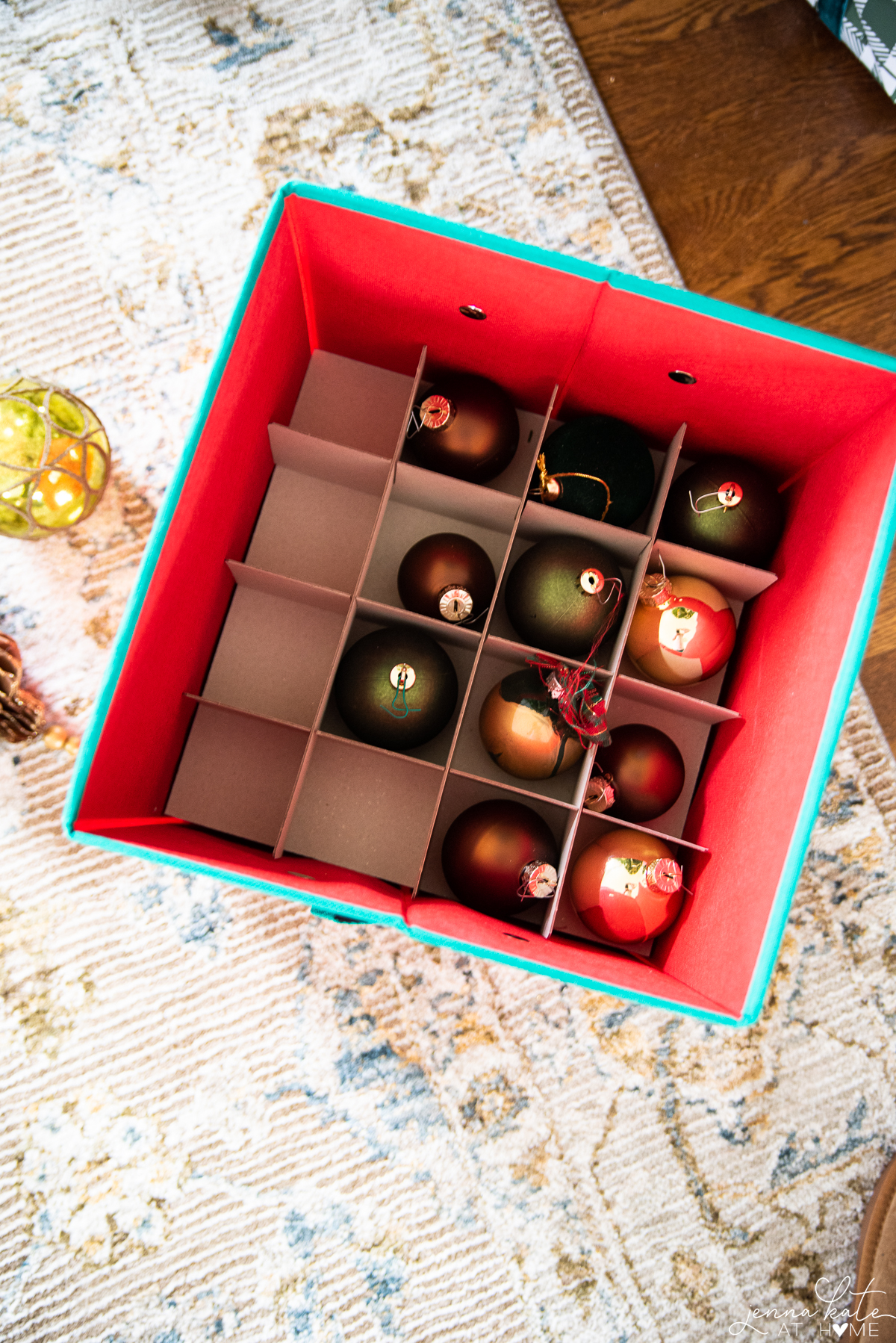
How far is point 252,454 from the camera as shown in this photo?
103 centimetres

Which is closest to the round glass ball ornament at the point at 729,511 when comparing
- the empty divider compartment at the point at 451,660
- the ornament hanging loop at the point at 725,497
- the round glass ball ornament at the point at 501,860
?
the ornament hanging loop at the point at 725,497

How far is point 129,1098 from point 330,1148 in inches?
12.2

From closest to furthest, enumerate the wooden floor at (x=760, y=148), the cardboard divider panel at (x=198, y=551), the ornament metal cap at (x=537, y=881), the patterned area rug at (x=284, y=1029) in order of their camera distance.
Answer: the cardboard divider panel at (x=198, y=551)
the ornament metal cap at (x=537, y=881)
the patterned area rug at (x=284, y=1029)
the wooden floor at (x=760, y=148)

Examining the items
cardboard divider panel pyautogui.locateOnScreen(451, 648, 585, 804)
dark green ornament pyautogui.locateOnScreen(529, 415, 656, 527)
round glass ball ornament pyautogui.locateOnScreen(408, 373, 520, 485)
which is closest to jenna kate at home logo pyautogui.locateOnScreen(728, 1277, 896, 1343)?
cardboard divider panel pyautogui.locateOnScreen(451, 648, 585, 804)

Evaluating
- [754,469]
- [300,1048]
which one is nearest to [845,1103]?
[300,1048]

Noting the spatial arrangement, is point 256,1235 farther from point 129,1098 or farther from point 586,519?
point 586,519

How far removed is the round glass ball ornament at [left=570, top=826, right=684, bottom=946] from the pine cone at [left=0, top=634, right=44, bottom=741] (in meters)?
0.80

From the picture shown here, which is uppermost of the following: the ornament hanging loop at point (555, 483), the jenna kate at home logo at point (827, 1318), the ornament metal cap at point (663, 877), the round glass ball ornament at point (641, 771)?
the ornament hanging loop at point (555, 483)

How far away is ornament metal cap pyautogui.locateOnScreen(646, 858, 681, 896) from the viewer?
0.97 metres

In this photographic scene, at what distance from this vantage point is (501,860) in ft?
3.15

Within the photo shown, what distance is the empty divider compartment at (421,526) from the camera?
108 centimetres

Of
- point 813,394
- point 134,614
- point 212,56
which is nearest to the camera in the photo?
point 134,614

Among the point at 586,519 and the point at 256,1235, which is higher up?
the point at 586,519

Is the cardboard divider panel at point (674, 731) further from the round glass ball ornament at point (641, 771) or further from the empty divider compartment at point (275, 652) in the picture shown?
the empty divider compartment at point (275, 652)
